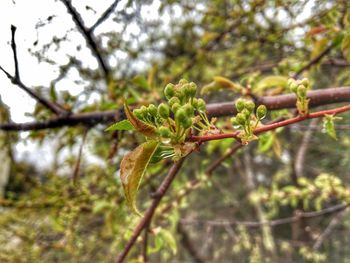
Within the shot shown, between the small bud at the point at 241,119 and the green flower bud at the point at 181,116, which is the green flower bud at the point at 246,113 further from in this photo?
the green flower bud at the point at 181,116

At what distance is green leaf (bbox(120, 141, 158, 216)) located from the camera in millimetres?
536

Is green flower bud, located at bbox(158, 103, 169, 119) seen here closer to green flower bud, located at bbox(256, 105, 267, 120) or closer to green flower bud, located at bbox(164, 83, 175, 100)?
green flower bud, located at bbox(164, 83, 175, 100)

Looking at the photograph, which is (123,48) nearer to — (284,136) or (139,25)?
(139,25)

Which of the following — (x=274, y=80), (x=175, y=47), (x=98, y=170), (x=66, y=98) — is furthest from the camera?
(x=175, y=47)

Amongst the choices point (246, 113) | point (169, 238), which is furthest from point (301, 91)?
point (169, 238)

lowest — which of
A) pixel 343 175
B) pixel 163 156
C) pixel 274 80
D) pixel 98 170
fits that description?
pixel 343 175

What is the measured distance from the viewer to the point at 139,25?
1376 millimetres

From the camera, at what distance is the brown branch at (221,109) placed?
877 mm

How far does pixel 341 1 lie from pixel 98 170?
1.39 metres

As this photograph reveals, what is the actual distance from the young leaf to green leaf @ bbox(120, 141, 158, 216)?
2cm

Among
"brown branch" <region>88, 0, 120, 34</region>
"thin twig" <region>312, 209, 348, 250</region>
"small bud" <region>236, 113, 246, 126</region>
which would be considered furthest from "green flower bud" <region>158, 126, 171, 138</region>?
"thin twig" <region>312, 209, 348, 250</region>

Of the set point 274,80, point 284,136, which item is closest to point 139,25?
point 274,80

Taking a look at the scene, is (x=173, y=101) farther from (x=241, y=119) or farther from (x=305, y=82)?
(x=305, y=82)

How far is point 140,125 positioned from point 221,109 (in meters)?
0.52
